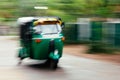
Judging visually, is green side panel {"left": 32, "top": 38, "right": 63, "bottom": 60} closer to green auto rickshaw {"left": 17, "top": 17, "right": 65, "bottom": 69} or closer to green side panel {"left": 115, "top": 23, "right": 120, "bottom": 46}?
green auto rickshaw {"left": 17, "top": 17, "right": 65, "bottom": 69}

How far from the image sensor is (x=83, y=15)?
23609 millimetres

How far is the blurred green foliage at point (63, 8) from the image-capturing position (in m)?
A: 20.2

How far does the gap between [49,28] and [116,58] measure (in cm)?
347

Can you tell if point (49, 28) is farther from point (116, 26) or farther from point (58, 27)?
point (116, 26)

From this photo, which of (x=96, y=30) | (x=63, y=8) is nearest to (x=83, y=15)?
(x=63, y=8)

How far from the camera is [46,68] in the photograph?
46.3 feet

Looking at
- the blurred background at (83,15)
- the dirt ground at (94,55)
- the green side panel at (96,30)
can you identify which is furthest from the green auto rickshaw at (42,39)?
the green side panel at (96,30)

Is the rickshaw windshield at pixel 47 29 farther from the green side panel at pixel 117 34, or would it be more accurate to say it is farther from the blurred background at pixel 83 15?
the green side panel at pixel 117 34

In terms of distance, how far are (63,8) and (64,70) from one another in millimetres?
11058

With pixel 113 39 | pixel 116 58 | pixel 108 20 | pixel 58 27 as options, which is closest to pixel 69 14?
pixel 108 20

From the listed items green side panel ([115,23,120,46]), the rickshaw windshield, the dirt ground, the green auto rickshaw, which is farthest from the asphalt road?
green side panel ([115,23,120,46])

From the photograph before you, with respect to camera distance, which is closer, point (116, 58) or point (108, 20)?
point (116, 58)

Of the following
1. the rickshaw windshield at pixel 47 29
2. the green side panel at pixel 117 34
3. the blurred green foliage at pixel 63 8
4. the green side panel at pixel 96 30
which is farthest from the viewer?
the blurred green foliage at pixel 63 8

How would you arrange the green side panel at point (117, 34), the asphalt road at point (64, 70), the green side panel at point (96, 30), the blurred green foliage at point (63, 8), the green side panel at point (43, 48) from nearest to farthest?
1. the asphalt road at point (64, 70)
2. the green side panel at point (43, 48)
3. the green side panel at point (117, 34)
4. the green side panel at point (96, 30)
5. the blurred green foliage at point (63, 8)
